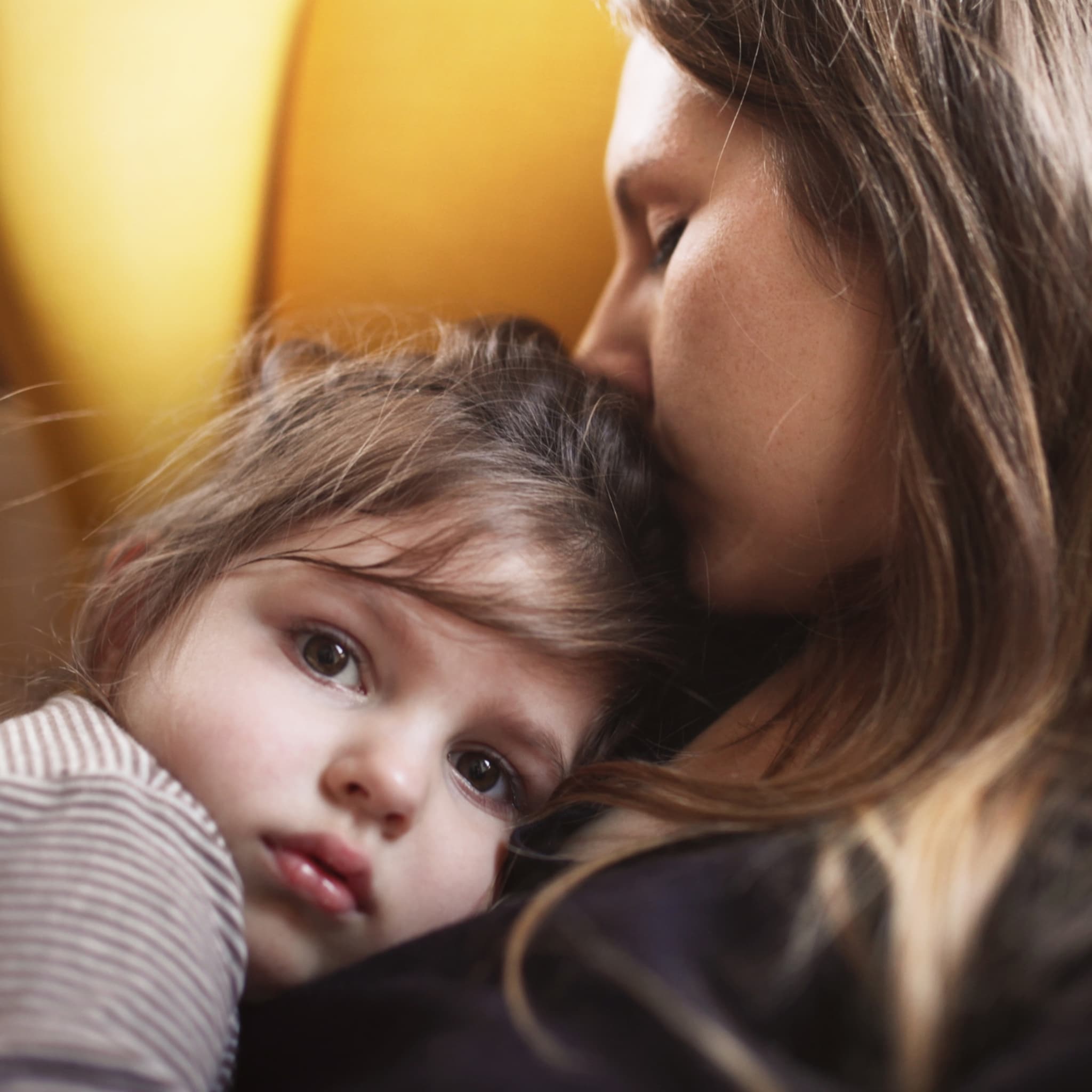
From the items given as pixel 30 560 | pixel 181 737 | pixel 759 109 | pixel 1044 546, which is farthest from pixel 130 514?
pixel 1044 546

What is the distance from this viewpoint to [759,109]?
2.17 ft

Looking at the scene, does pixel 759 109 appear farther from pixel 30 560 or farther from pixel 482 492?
pixel 30 560

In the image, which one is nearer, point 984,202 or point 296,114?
point 984,202

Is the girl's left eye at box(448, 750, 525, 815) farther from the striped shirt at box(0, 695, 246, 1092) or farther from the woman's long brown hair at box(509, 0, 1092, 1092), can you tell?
the striped shirt at box(0, 695, 246, 1092)

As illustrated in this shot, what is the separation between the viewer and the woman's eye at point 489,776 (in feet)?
2.15

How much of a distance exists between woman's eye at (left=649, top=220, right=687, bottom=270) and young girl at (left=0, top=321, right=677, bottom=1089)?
0.11 meters

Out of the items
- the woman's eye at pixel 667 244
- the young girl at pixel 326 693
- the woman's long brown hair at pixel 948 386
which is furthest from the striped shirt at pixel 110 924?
the woman's eye at pixel 667 244

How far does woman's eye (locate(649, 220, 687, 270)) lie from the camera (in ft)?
2.42

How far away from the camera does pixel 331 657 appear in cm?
62

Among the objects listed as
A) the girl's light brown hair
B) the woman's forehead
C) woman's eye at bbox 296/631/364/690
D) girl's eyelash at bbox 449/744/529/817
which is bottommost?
girl's eyelash at bbox 449/744/529/817

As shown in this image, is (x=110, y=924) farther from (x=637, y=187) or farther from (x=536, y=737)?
(x=637, y=187)

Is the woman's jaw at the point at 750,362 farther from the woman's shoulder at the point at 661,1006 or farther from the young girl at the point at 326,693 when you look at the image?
the woman's shoulder at the point at 661,1006

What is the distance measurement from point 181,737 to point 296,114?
64 centimetres

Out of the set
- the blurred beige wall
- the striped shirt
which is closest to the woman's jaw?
the striped shirt
